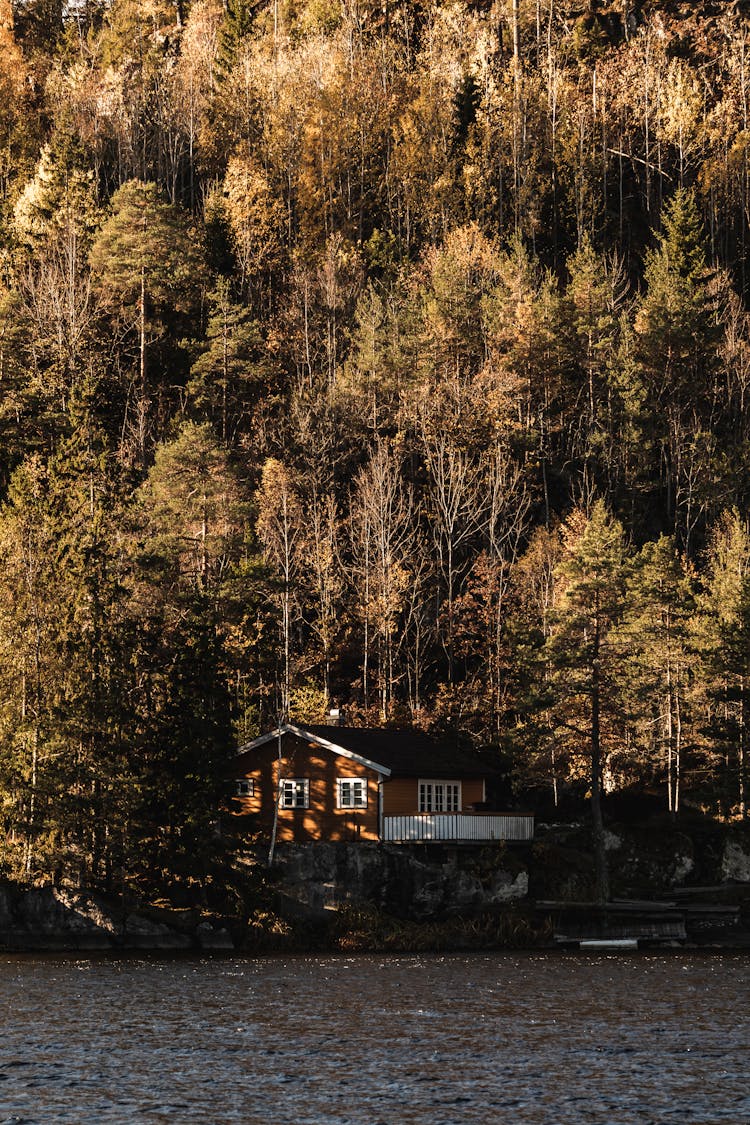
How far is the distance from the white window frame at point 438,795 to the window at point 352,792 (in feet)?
7.14

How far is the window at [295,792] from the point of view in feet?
181

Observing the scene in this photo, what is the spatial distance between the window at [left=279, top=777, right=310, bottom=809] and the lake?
46.9ft

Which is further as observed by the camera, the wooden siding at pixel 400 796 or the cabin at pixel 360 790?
the wooden siding at pixel 400 796

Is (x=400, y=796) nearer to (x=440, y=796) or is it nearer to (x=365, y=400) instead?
(x=440, y=796)

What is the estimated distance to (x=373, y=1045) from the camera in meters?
26.5

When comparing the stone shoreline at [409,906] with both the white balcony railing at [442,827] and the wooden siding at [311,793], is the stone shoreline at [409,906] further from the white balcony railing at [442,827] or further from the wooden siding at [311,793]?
the wooden siding at [311,793]

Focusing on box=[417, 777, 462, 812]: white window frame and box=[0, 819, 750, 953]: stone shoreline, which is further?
box=[417, 777, 462, 812]: white window frame

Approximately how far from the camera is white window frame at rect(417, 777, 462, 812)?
2165 inches

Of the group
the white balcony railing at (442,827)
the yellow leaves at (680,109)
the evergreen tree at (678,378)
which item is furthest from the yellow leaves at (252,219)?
the white balcony railing at (442,827)

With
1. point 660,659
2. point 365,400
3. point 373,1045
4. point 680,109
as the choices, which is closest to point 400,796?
point 660,659

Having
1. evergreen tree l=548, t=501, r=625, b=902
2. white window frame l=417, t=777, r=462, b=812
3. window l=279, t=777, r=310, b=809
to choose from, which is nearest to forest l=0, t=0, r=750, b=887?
evergreen tree l=548, t=501, r=625, b=902

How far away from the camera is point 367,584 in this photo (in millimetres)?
66312

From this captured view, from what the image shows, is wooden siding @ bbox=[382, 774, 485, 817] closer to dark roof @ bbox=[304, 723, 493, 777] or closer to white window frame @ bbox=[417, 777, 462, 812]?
white window frame @ bbox=[417, 777, 462, 812]

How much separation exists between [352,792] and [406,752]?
9.12 ft
